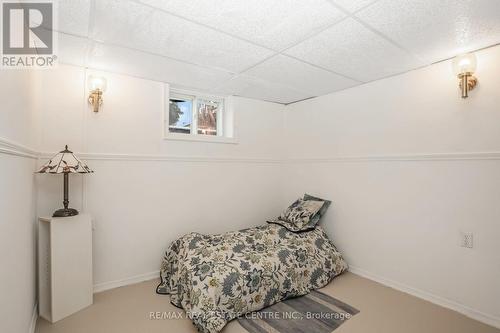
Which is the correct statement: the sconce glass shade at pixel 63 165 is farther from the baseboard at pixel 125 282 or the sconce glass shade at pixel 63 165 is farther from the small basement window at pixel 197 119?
the baseboard at pixel 125 282

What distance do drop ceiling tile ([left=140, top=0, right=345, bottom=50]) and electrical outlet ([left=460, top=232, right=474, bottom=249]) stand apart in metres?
2.08

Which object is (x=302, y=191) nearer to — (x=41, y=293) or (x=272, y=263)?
(x=272, y=263)

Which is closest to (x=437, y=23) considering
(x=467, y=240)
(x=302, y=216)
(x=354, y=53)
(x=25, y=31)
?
(x=354, y=53)

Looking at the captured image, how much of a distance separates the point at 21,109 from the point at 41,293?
59.9 inches

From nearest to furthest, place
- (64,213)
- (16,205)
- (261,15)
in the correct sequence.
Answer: (16,205) → (261,15) → (64,213)

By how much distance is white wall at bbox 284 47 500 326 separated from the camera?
2.07 meters

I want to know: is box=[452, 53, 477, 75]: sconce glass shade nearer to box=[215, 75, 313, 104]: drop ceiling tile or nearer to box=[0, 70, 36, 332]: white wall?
box=[215, 75, 313, 104]: drop ceiling tile

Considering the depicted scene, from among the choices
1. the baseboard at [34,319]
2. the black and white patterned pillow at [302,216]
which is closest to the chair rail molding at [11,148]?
the baseboard at [34,319]

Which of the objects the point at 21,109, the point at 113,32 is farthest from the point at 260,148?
the point at 21,109

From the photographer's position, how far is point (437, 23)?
169cm

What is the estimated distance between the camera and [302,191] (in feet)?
12.0

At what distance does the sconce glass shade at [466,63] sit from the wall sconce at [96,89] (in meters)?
3.19

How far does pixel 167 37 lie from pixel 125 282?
2424mm

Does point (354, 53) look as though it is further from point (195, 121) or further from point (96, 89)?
point (96, 89)
